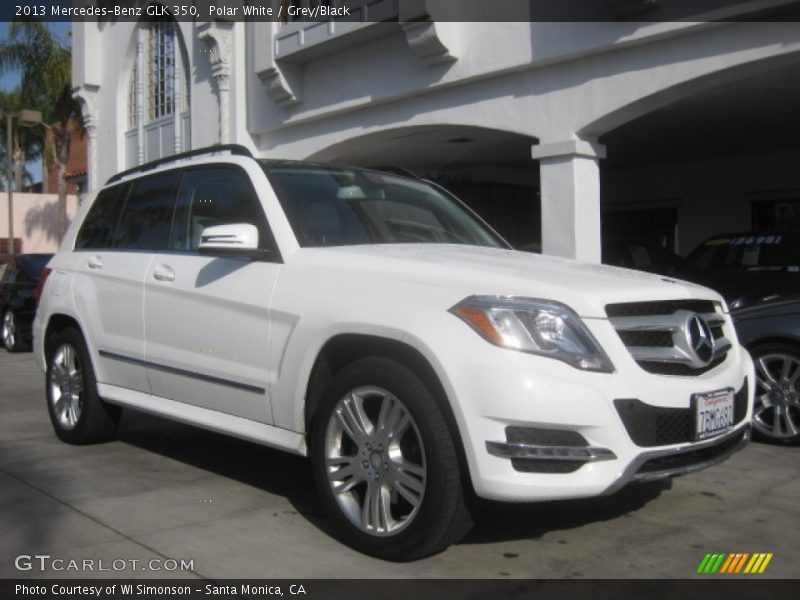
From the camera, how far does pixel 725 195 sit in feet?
51.3

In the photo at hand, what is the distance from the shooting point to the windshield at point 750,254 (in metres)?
8.52

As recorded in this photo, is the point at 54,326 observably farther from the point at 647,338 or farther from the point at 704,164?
the point at 704,164

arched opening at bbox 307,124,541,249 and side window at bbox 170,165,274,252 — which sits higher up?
arched opening at bbox 307,124,541,249

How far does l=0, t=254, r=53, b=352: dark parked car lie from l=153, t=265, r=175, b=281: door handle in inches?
350

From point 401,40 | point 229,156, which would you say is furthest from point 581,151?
point 229,156

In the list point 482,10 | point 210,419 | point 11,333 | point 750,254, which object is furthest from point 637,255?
point 11,333

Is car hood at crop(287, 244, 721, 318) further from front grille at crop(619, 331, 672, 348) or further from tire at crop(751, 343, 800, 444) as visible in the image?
tire at crop(751, 343, 800, 444)

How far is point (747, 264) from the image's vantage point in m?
8.74

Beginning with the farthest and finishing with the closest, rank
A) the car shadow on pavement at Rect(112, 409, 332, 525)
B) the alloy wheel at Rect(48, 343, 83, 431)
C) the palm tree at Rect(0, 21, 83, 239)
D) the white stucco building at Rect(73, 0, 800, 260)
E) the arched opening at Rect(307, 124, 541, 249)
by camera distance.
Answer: the palm tree at Rect(0, 21, 83, 239), the arched opening at Rect(307, 124, 541, 249), the white stucco building at Rect(73, 0, 800, 260), the alloy wheel at Rect(48, 343, 83, 431), the car shadow on pavement at Rect(112, 409, 332, 525)

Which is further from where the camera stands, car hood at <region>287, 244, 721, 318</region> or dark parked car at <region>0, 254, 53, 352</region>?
dark parked car at <region>0, 254, 53, 352</region>

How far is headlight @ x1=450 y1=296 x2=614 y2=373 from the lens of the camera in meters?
3.54

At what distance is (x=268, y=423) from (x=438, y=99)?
7.60 m

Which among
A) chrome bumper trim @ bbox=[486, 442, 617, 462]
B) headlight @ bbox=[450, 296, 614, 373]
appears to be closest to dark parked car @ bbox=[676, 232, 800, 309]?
headlight @ bbox=[450, 296, 614, 373]

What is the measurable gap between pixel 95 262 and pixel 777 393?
4.76m
